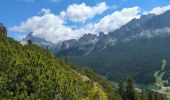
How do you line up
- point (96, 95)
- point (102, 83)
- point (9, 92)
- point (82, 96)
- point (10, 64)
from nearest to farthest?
point (9, 92) → point (10, 64) → point (82, 96) → point (96, 95) → point (102, 83)

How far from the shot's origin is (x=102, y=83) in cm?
19525

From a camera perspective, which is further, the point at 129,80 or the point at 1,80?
the point at 129,80

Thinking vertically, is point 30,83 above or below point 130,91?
above

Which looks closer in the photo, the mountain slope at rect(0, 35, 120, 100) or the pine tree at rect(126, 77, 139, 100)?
the mountain slope at rect(0, 35, 120, 100)

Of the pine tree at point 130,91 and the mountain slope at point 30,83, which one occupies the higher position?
the mountain slope at point 30,83

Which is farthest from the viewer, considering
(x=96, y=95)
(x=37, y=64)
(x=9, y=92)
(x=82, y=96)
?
(x=96, y=95)

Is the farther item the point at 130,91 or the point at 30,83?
the point at 130,91

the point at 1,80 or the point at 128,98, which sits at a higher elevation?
the point at 1,80

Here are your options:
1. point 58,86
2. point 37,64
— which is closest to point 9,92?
point 58,86

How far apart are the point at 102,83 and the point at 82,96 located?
3244 inches

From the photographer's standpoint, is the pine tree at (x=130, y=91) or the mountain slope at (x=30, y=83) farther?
the pine tree at (x=130, y=91)

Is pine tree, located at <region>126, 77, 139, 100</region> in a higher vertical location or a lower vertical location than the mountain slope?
lower

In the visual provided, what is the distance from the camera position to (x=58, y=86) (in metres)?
95.6

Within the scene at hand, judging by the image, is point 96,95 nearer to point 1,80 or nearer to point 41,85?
point 41,85
